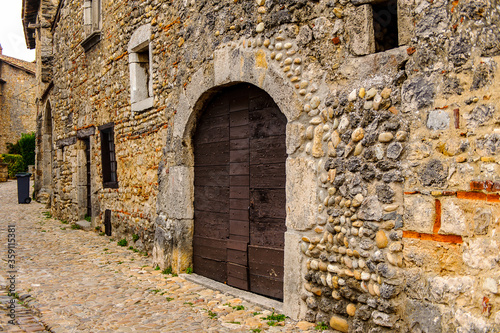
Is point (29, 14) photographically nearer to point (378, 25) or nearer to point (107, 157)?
point (107, 157)

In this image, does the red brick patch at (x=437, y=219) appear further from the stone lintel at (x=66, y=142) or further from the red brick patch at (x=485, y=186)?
the stone lintel at (x=66, y=142)

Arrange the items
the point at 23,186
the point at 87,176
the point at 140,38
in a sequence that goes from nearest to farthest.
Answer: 1. the point at 140,38
2. the point at 87,176
3. the point at 23,186

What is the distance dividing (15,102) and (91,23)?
21261mm

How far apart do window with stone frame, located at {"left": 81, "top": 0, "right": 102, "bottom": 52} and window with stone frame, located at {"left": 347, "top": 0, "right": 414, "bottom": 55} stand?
19.6 ft

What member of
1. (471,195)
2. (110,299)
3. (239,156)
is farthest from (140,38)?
(471,195)

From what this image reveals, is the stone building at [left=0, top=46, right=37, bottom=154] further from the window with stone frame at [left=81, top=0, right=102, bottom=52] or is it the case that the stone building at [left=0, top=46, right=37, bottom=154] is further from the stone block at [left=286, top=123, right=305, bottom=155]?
the stone block at [left=286, top=123, right=305, bottom=155]

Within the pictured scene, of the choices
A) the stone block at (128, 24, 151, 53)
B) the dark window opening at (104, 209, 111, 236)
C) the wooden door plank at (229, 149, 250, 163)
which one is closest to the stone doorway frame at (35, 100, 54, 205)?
the dark window opening at (104, 209, 111, 236)

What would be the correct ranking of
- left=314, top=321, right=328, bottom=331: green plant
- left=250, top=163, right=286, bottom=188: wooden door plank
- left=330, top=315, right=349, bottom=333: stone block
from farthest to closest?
left=250, top=163, right=286, bottom=188: wooden door plank
left=314, top=321, right=328, bottom=331: green plant
left=330, top=315, right=349, bottom=333: stone block

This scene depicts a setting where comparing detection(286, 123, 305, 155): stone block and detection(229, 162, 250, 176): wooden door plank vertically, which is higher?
detection(286, 123, 305, 155): stone block

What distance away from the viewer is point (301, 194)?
3.50 meters

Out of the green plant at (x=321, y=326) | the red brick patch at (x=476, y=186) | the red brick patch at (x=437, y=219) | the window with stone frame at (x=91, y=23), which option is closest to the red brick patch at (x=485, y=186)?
the red brick patch at (x=476, y=186)

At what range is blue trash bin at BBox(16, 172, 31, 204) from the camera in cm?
1334

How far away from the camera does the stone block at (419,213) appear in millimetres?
2607

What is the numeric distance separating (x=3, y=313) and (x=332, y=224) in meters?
3.01
